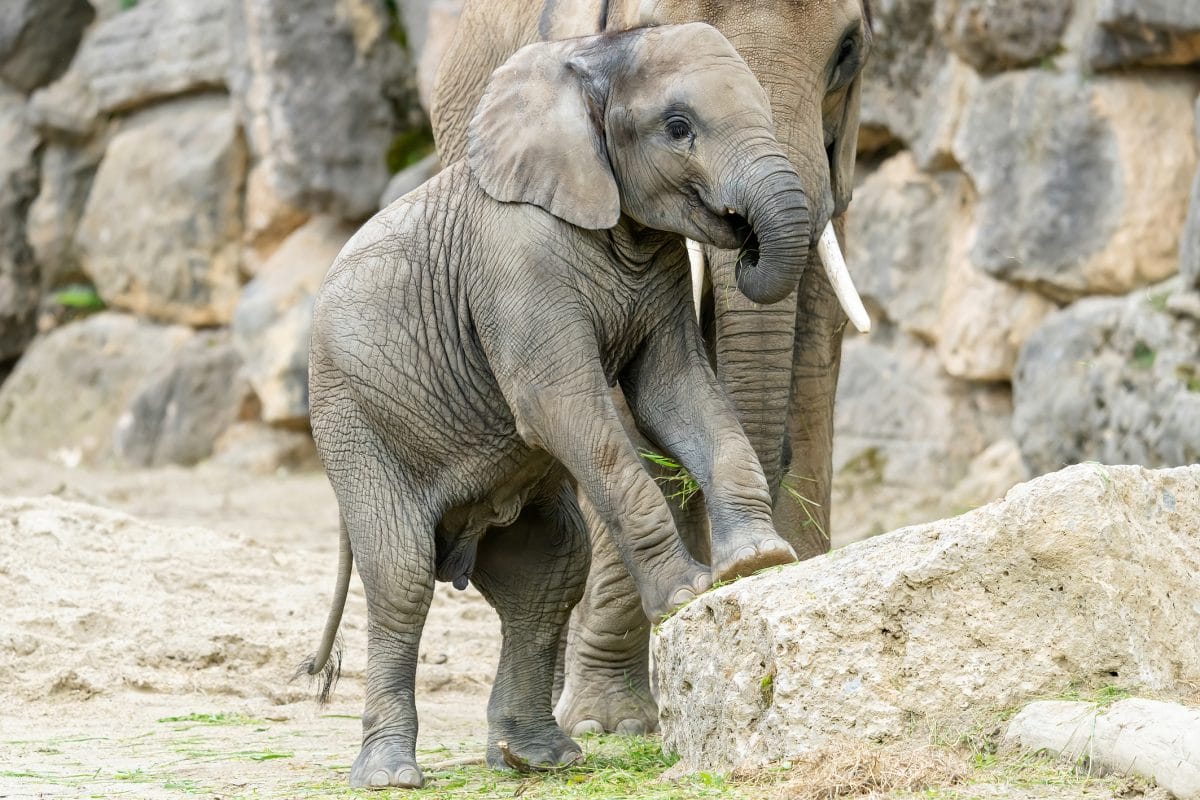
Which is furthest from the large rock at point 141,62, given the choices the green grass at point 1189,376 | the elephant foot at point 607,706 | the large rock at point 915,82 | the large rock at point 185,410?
the elephant foot at point 607,706

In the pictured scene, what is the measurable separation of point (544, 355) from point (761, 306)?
3.58 ft

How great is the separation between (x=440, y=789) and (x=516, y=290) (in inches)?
49.7

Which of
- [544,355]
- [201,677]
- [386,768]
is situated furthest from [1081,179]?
[386,768]

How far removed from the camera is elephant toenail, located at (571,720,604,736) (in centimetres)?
598

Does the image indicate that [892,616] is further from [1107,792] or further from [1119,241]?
[1119,241]

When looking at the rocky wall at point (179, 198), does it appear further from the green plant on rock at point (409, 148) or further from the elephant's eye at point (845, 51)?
the elephant's eye at point (845, 51)

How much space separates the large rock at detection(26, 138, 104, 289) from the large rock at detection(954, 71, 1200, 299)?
864 centimetres

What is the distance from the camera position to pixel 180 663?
263 inches

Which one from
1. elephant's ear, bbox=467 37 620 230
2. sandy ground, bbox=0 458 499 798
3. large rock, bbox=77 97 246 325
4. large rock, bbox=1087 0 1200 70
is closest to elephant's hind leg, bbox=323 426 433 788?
sandy ground, bbox=0 458 499 798

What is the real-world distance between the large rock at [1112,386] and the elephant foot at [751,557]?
4.41 metres

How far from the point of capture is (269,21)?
13.3 metres

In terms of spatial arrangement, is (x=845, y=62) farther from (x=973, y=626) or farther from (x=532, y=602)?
(x=973, y=626)

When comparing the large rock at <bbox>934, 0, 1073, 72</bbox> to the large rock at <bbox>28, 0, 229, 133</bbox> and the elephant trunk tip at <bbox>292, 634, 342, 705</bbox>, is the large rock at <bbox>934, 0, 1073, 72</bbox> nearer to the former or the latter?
the elephant trunk tip at <bbox>292, 634, 342, 705</bbox>

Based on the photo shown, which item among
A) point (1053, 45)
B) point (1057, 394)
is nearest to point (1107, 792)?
point (1057, 394)
